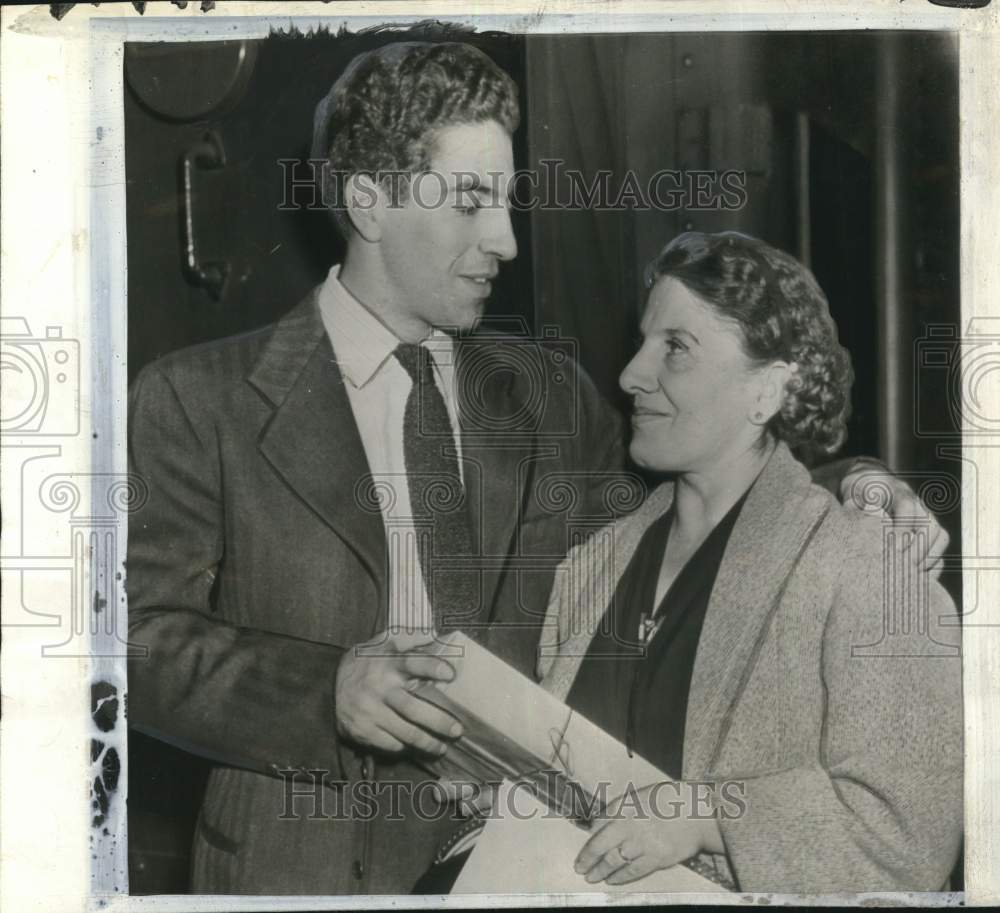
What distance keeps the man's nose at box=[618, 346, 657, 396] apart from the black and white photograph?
1cm

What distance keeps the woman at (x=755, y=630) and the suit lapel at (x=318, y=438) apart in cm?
54

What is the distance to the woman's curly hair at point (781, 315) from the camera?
3199 millimetres

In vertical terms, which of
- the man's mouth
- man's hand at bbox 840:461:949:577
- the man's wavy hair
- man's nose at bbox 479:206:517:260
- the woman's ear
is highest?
the man's wavy hair

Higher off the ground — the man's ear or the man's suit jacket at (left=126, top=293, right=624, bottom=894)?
the man's ear

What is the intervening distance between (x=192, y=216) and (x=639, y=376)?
1.23 meters

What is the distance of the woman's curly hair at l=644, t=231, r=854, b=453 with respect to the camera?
3.20m

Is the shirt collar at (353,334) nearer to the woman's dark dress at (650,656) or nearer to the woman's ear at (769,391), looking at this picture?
the woman's dark dress at (650,656)

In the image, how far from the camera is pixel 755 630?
3.15m

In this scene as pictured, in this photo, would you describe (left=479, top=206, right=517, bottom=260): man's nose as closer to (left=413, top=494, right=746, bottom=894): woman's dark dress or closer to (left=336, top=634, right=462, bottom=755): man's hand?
(left=413, top=494, right=746, bottom=894): woman's dark dress

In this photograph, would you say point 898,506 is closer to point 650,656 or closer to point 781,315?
point 781,315

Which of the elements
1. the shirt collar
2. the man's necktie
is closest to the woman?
A: the man's necktie

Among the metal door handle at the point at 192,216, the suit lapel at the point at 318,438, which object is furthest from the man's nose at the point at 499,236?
the metal door handle at the point at 192,216

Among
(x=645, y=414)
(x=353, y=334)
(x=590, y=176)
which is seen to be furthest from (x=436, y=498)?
(x=590, y=176)

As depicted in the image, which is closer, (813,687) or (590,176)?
(813,687)
